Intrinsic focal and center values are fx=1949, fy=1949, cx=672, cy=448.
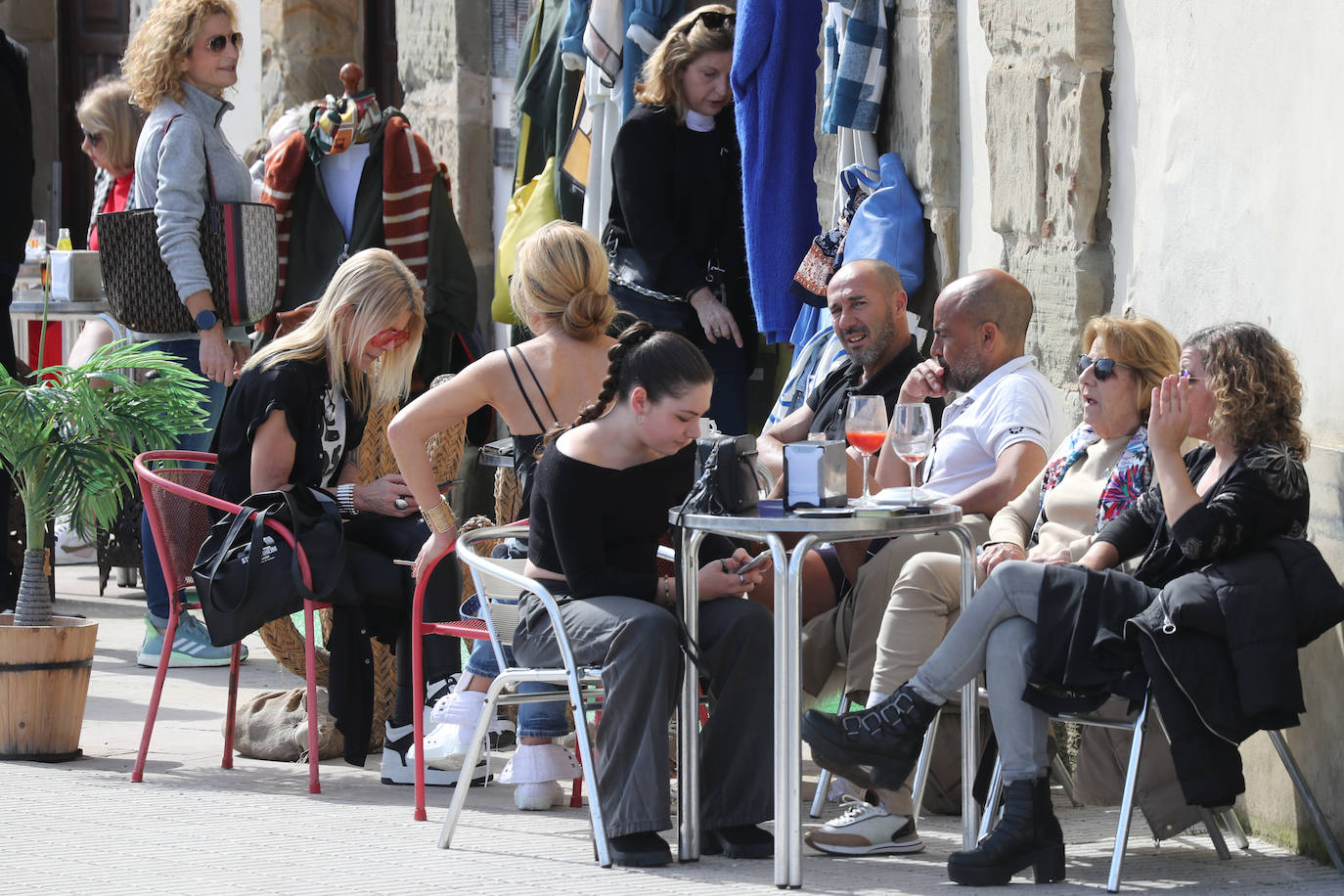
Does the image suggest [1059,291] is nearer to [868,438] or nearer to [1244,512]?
[868,438]

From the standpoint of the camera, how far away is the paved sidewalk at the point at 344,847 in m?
3.63

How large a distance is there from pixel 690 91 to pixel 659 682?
282cm

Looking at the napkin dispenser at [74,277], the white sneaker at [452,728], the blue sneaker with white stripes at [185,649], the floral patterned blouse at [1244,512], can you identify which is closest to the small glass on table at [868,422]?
the floral patterned blouse at [1244,512]

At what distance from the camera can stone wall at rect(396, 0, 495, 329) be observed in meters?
8.06

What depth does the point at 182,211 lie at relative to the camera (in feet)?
19.5

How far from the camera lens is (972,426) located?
4.59 meters

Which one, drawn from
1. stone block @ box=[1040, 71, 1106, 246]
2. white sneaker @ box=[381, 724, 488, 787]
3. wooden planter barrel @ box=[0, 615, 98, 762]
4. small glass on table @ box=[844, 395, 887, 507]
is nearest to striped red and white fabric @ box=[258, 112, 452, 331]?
wooden planter barrel @ box=[0, 615, 98, 762]

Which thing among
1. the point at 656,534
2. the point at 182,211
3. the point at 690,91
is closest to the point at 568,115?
the point at 690,91

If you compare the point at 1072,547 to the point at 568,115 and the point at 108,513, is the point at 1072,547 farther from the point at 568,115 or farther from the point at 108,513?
the point at 568,115

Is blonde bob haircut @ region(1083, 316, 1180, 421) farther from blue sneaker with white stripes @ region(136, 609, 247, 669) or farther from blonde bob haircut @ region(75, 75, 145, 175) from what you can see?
blonde bob haircut @ region(75, 75, 145, 175)

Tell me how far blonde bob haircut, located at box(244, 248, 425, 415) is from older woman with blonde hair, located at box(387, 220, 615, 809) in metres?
0.37

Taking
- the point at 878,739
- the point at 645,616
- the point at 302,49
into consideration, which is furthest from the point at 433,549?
the point at 302,49

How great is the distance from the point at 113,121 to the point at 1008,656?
459cm

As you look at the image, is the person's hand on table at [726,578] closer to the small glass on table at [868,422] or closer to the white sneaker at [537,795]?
the small glass on table at [868,422]
